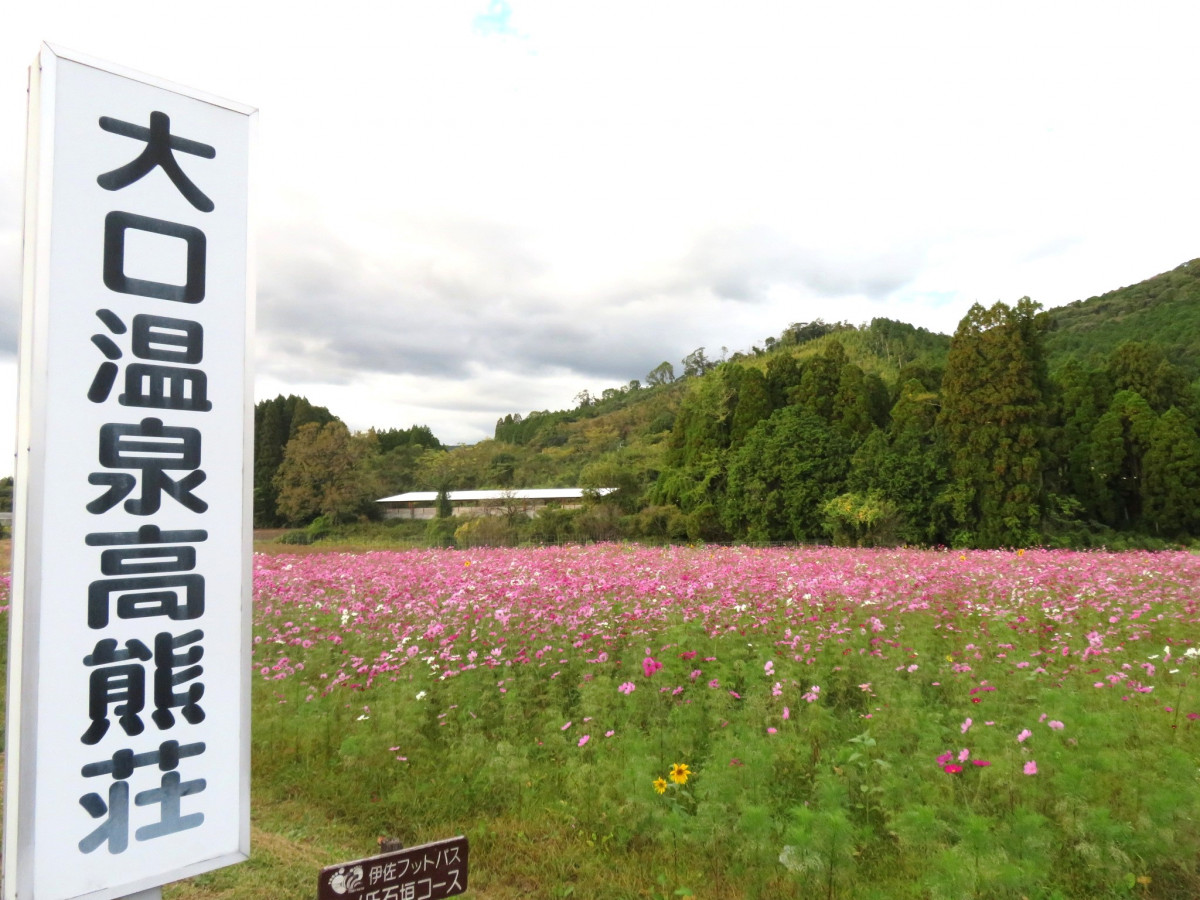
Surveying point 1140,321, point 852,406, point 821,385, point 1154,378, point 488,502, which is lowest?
point 488,502

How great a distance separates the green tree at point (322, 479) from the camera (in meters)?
15.1

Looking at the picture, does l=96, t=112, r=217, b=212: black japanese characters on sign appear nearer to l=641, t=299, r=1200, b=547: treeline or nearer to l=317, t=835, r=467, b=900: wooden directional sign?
l=317, t=835, r=467, b=900: wooden directional sign

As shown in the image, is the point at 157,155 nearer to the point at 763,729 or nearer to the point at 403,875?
the point at 403,875

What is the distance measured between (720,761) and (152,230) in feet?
10.8

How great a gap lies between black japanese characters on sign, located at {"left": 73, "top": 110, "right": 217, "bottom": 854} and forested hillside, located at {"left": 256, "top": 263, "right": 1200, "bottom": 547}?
13.9 m

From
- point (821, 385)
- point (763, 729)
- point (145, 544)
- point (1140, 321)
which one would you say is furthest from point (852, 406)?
point (145, 544)

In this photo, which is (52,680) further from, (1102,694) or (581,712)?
(1102,694)

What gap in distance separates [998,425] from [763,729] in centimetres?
1286

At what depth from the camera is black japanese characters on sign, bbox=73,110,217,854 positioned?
1899 mm

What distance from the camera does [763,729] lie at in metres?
4.03

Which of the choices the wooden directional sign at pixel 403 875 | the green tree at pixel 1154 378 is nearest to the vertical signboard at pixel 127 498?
the wooden directional sign at pixel 403 875

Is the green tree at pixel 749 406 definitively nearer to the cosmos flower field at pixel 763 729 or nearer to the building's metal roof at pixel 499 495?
the building's metal roof at pixel 499 495

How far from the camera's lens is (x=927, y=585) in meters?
6.60

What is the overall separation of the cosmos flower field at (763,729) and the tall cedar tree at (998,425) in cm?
761
